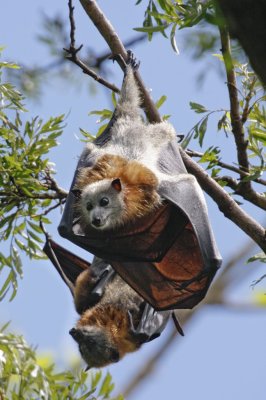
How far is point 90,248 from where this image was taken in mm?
6133

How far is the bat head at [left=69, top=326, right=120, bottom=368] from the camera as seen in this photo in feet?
25.2

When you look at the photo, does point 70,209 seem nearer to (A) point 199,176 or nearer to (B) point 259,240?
(A) point 199,176

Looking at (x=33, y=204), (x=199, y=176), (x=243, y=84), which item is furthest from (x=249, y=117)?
(x=33, y=204)

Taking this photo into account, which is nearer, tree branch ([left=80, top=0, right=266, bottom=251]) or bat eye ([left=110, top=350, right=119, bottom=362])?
tree branch ([left=80, top=0, right=266, bottom=251])

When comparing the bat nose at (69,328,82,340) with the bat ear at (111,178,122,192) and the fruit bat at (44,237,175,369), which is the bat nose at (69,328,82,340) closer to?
the fruit bat at (44,237,175,369)

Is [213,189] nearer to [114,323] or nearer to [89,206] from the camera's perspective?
[89,206]

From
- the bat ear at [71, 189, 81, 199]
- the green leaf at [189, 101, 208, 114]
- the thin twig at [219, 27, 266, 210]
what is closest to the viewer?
the thin twig at [219, 27, 266, 210]

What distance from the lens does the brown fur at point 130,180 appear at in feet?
20.1

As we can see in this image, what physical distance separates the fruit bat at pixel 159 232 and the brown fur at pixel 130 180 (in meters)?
0.06

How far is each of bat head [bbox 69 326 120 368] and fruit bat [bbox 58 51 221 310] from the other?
4.44 feet

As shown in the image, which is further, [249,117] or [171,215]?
[171,215]

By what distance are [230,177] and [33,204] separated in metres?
1.66

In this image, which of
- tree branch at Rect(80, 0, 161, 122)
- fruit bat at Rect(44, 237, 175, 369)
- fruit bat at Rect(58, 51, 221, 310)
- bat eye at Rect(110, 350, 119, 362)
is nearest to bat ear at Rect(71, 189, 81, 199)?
fruit bat at Rect(58, 51, 221, 310)

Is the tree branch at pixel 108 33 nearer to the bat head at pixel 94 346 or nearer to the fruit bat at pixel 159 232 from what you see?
the fruit bat at pixel 159 232
